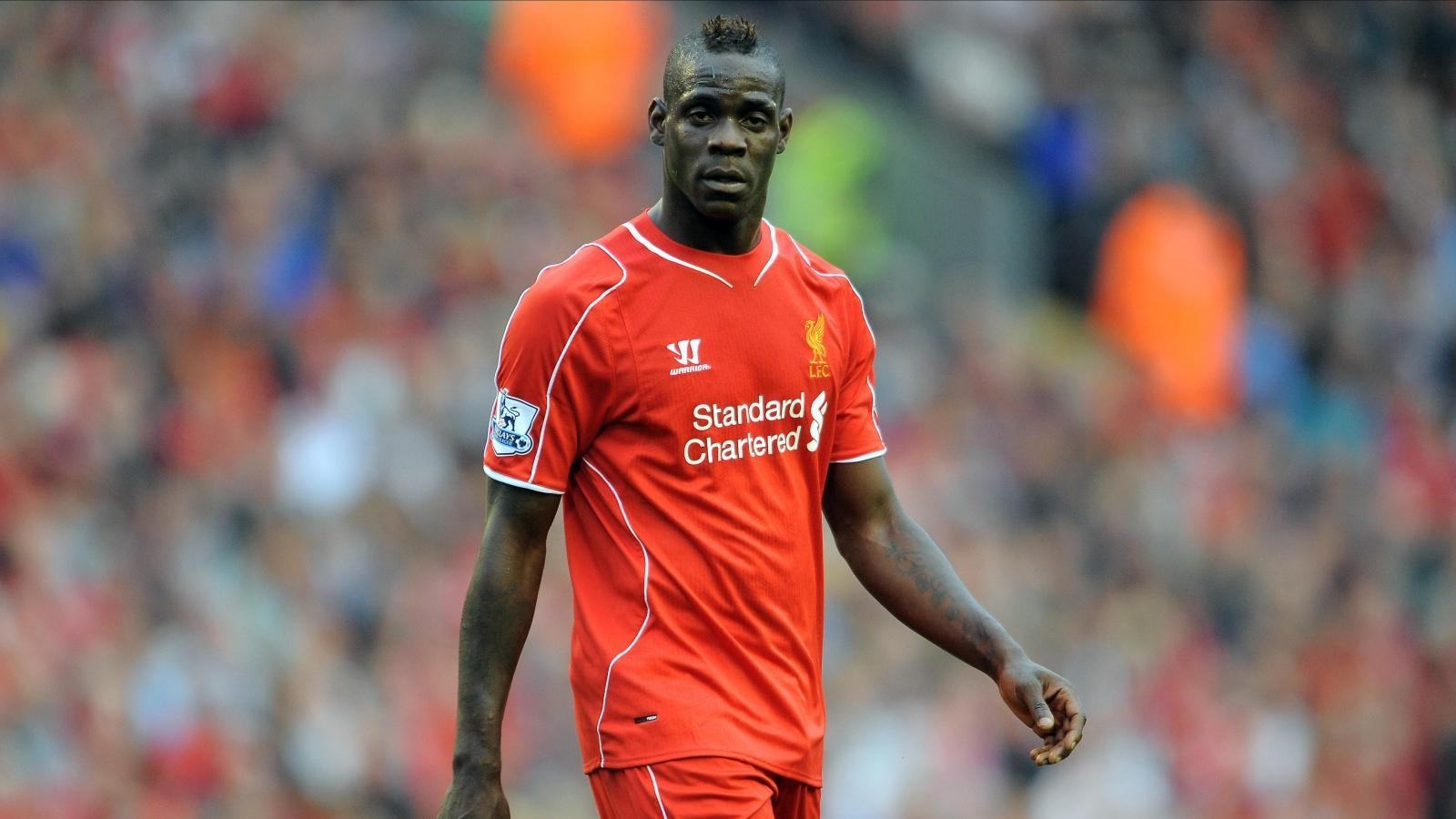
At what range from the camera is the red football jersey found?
15.0ft

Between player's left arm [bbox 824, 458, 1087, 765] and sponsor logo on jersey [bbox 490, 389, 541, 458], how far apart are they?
2.66 feet

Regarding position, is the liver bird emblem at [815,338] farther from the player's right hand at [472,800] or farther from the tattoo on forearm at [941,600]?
the player's right hand at [472,800]

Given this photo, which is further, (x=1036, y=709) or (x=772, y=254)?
(x=772, y=254)

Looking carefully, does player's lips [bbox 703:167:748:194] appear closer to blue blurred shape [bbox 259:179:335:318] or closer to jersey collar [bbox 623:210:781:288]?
jersey collar [bbox 623:210:781:288]

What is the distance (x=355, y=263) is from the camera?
1112 centimetres

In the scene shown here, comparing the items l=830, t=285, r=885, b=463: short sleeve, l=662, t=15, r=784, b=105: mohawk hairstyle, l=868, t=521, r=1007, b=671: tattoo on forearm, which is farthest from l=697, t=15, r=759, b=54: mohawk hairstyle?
l=868, t=521, r=1007, b=671: tattoo on forearm

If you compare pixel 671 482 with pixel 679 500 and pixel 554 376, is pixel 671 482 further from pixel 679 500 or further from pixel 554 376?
pixel 554 376

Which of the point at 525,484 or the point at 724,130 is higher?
the point at 724,130

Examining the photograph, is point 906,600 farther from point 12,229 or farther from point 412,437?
point 12,229

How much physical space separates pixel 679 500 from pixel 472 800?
0.76 metres

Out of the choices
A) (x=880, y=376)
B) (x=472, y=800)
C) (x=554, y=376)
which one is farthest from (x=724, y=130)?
(x=880, y=376)

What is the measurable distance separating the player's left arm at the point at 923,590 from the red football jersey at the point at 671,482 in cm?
31

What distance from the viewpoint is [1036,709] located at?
462 centimetres

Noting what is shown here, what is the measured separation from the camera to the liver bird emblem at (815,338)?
4832 millimetres
